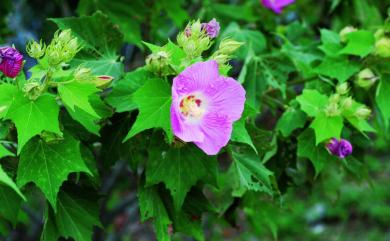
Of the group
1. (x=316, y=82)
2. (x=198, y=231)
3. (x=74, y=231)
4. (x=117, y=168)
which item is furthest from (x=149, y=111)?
(x=117, y=168)

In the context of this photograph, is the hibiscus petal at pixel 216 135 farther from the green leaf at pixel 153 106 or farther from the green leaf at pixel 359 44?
the green leaf at pixel 359 44

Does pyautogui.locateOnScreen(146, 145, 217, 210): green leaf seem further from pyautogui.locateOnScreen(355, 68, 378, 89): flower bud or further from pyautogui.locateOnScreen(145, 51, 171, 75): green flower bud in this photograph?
pyautogui.locateOnScreen(355, 68, 378, 89): flower bud

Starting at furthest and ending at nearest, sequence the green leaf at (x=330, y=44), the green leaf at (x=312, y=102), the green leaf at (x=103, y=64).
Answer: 1. the green leaf at (x=330, y=44)
2. the green leaf at (x=312, y=102)
3. the green leaf at (x=103, y=64)

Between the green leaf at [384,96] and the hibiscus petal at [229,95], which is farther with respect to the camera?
the green leaf at [384,96]

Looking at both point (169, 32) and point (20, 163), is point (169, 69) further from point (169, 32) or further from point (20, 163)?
point (169, 32)

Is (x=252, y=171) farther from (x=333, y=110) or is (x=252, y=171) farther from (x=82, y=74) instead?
(x=82, y=74)

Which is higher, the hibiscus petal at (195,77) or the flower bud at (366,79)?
the hibiscus petal at (195,77)

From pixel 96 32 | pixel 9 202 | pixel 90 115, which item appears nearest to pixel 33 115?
pixel 90 115

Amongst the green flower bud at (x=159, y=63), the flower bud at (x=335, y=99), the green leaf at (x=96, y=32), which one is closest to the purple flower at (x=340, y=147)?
the flower bud at (x=335, y=99)

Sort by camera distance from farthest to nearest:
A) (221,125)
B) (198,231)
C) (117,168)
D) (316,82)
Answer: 1. (117,168)
2. (316,82)
3. (198,231)
4. (221,125)
